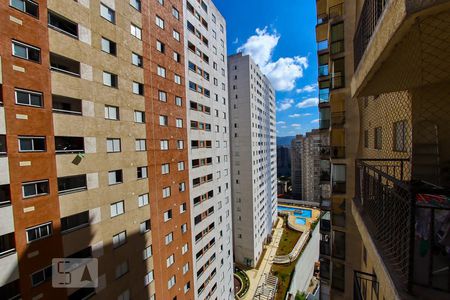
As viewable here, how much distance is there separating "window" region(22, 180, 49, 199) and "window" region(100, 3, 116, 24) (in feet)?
26.9

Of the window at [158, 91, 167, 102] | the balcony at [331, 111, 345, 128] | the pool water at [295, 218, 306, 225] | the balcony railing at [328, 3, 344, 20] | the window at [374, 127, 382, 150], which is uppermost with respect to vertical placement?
the balcony railing at [328, 3, 344, 20]

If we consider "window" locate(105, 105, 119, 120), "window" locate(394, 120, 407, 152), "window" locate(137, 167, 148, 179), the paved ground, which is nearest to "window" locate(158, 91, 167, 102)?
"window" locate(105, 105, 119, 120)

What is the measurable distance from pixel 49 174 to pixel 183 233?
10.5 meters

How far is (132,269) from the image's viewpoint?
1123cm

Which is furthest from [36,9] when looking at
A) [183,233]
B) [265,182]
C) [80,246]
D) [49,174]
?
[265,182]

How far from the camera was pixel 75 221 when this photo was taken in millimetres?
8664

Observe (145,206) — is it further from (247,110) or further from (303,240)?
(303,240)

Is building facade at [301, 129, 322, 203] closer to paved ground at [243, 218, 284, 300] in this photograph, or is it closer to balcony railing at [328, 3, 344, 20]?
paved ground at [243, 218, 284, 300]

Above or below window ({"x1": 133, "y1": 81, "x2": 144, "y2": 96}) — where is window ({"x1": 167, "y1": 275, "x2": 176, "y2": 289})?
below

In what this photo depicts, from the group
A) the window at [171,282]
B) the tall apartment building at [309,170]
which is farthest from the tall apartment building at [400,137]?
the tall apartment building at [309,170]

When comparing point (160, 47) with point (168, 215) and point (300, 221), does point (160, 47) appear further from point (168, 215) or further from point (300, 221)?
point (300, 221)

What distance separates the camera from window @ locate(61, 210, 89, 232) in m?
8.27

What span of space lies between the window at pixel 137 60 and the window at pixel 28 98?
531 cm

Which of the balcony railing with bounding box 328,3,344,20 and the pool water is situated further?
the pool water
